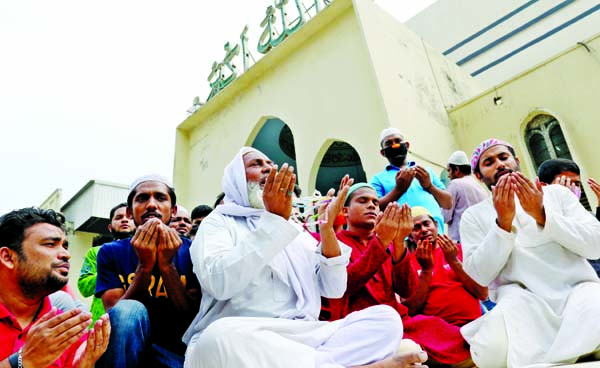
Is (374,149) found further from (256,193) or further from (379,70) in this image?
(256,193)

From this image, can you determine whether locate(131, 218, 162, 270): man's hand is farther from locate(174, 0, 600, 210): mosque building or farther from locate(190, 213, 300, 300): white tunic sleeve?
locate(174, 0, 600, 210): mosque building

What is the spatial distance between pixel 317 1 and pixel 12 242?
8.82m

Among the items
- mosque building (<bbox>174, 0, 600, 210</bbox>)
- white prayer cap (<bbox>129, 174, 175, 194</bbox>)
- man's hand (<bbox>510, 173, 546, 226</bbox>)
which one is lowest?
man's hand (<bbox>510, 173, 546, 226</bbox>)

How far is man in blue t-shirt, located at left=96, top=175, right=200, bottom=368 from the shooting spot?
188 cm

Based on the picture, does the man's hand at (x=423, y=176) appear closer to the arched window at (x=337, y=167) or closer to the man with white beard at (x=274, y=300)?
the man with white beard at (x=274, y=300)

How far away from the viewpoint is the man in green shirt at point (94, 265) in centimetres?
244

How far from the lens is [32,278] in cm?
193

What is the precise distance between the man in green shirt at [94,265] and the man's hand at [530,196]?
2.27 metres

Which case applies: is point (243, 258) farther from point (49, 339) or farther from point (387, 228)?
point (387, 228)

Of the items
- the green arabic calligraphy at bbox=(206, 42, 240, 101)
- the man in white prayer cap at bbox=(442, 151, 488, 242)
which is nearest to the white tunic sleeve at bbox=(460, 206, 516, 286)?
the man in white prayer cap at bbox=(442, 151, 488, 242)

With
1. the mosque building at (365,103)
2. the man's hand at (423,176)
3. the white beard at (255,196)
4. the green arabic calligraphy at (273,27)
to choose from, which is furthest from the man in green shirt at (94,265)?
the green arabic calligraphy at (273,27)

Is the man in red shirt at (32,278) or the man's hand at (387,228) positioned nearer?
the man in red shirt at (32,278)

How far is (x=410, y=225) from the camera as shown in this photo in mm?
2543

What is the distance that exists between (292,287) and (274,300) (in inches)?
4.5
